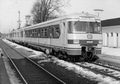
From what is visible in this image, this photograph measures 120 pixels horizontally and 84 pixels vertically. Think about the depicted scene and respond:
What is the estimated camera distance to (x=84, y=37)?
1173 cm

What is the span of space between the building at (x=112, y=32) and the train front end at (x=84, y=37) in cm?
1263

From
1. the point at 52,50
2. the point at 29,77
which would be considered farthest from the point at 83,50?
the point at 29,77

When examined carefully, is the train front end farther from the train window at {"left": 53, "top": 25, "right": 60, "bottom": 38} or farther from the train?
the train window at {"left": 53, "top": 25, "right": 60, "bottom": 38}

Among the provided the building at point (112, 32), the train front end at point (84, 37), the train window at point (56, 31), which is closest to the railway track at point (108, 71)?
the train front end at point (84, 37)

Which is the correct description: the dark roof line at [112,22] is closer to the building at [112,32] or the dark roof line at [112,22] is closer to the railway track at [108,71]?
the building at [112,32]

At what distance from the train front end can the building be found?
41.4 feet

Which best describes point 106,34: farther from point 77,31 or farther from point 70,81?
point 70,81

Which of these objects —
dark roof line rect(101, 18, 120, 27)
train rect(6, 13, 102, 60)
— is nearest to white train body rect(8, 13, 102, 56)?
train rect(6, 13, 102, 60)

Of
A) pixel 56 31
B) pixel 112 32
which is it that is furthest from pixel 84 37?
pixel 112 32

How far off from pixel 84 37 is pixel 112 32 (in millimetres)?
14983

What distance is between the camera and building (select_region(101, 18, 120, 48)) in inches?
956

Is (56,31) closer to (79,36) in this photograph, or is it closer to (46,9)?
(79,36)

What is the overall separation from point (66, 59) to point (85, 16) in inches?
128

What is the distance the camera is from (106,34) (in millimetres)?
27234
